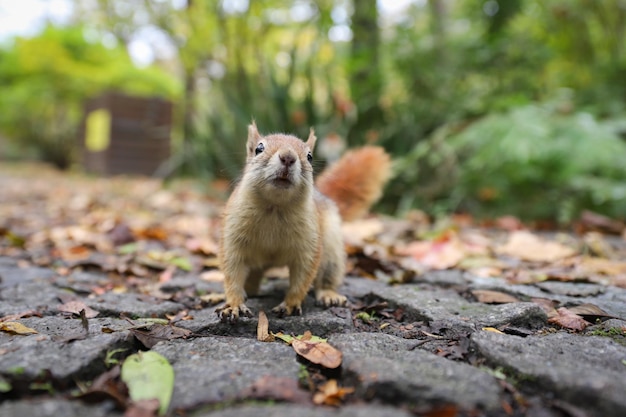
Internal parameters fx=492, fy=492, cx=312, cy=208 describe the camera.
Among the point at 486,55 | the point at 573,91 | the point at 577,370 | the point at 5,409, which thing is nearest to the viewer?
the point at 5,409

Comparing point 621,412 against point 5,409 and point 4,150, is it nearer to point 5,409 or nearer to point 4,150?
point 5,409

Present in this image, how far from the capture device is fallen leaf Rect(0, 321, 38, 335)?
5.64 ft

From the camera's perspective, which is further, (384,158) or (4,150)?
(4,150)

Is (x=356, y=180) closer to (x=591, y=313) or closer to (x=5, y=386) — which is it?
(x=591, y=313)

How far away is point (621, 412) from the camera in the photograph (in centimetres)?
123

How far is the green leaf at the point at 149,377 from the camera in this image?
1301mm

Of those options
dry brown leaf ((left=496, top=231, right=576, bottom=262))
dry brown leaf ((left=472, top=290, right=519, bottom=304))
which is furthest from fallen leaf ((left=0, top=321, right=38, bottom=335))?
dry brown leaf ((left=496, top=231, right=576, bottom=262))

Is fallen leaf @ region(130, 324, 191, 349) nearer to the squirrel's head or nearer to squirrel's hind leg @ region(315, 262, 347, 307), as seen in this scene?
the squirrel's head

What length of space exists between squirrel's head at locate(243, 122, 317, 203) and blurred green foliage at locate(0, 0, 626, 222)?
9.58 ft

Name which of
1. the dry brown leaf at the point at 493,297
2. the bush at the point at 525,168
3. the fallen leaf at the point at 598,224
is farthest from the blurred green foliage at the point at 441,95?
the dry brown leaf at the point at 493,297

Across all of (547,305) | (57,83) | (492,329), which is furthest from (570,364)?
(57,83)

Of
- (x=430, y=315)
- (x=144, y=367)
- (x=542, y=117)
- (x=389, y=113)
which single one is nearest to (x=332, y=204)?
(x=430, y=315)

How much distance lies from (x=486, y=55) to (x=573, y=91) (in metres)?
2.20

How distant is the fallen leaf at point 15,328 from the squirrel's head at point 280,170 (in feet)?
3.36
